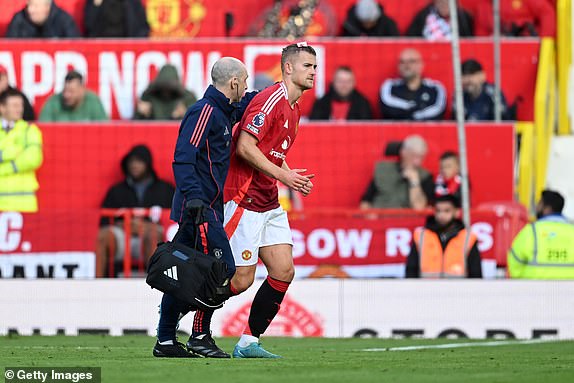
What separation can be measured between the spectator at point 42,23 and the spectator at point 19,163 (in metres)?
2.40

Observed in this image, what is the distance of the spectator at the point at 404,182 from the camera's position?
17109 millimetres

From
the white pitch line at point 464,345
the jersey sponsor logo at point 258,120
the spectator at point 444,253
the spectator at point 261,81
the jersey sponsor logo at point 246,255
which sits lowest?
Answer: the white pitch line at point 464,345

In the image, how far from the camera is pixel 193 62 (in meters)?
19.2

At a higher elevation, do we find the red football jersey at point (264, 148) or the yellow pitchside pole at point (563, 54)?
the yellow pitchside pole at point (563, 54)

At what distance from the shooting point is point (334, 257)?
16.2m

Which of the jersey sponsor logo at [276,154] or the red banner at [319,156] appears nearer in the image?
the jersey sponsor logo at [276,154]

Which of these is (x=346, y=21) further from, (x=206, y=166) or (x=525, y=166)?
(x=206, y=166)

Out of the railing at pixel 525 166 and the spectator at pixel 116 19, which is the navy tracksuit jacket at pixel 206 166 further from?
the spectator at pixel 116 19

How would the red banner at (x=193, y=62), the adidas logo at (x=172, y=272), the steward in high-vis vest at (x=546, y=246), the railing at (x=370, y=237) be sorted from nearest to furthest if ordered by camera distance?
the adidas logo at (x=172, y=272), the steward in high-vis vest at (x=546, y=246), the railing at (x=370, y=237), the red banner at (x=193, y=62)

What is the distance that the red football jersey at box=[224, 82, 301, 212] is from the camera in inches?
406

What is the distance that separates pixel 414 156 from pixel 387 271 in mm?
1796

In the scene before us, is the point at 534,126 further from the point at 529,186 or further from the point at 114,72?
the point at 114,72

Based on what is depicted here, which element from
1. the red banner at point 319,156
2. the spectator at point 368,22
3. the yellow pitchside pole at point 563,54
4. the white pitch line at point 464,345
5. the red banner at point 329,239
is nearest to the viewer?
the white pitch line at point 464,345

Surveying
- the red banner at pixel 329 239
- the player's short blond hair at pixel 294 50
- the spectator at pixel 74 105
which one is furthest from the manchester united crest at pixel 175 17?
the player's short blond hair at pixel 294 50
